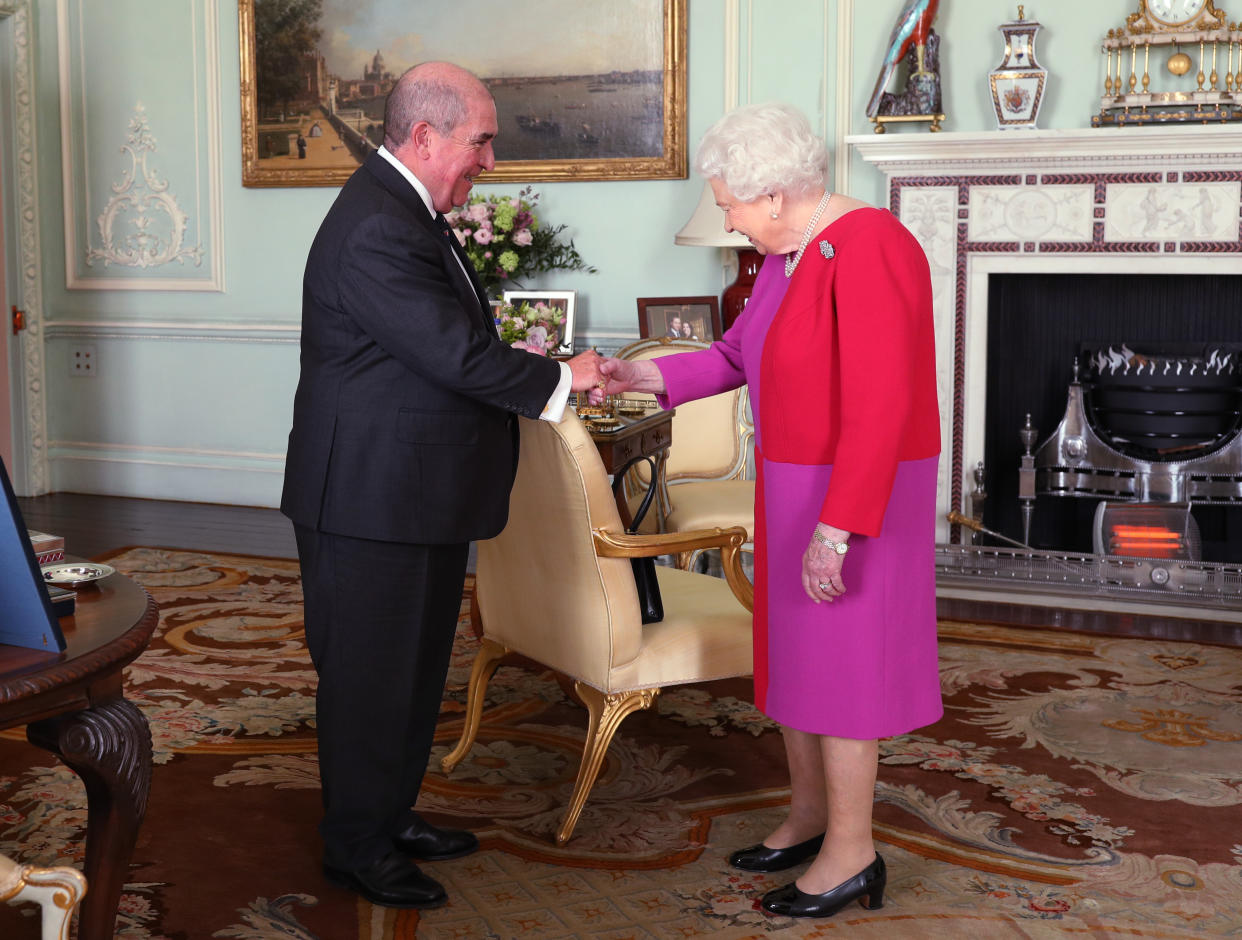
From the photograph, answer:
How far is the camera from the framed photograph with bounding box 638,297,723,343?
587 cm

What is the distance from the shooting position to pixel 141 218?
7066 millimetres

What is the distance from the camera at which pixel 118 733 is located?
186cm

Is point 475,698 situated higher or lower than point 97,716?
lower

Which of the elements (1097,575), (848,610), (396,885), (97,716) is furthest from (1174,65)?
(97,716)

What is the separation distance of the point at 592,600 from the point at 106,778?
3.88 ft

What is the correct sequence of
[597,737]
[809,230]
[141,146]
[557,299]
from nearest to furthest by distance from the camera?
[809,230] → [597,737] → [557,299] → [141,146]

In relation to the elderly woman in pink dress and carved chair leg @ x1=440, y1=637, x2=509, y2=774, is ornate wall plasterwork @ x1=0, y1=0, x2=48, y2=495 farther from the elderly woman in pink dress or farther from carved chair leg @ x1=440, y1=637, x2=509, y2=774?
the elderly woman in pink dress

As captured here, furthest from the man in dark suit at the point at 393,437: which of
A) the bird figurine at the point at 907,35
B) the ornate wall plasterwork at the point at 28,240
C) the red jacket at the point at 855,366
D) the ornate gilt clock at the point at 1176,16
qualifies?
the ornate wall plasterwork at the point at 28,240

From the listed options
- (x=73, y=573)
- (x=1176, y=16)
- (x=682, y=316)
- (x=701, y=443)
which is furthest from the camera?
(x=682, y=316)

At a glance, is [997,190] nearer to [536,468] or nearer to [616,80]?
[616,80]

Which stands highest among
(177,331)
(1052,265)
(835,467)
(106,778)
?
(1052,265)

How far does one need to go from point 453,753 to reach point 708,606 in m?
0.82

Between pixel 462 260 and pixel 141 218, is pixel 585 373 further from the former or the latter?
pixel 141 218

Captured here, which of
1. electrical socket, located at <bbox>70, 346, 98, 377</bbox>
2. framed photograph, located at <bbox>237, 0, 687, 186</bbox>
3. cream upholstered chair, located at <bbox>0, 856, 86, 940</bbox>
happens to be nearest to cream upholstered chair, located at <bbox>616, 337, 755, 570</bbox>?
framed photograph, located at <bbox>237, 0, 687, 186</bbox>
